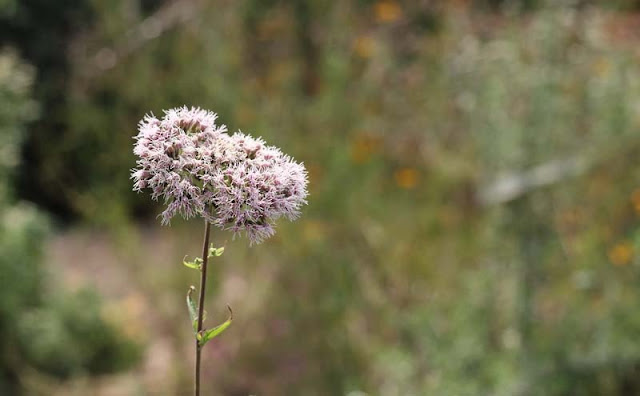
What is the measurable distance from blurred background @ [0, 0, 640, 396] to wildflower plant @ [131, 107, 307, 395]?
5.86 ft

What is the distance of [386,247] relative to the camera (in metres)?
3.58

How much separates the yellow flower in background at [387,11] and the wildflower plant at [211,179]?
4.00m

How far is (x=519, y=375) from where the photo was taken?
2832 millimetres

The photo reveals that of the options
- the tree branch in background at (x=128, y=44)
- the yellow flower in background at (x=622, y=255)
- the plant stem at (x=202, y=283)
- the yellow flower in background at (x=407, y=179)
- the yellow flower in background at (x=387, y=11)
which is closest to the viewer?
the plant stem at (x=202, y=283)

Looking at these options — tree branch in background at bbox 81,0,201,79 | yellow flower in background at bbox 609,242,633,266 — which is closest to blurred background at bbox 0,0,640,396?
yellow flower in background at bbox 609,242,633,266

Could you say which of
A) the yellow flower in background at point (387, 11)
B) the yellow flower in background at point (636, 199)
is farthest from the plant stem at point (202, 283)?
the yellow flower in background at point (387, 11)

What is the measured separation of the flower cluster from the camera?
3.53ft

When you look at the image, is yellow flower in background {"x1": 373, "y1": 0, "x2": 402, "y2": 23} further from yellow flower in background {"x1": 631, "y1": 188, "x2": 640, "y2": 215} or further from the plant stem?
the plant stem

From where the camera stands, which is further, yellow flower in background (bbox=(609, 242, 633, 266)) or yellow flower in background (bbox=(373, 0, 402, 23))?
yellow flower in background (bbox=(373, 0, 402, 23))

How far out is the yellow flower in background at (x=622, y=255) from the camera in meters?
3.12

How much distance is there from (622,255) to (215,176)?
8.16 ft

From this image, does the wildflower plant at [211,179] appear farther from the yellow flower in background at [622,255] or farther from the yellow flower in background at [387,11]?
the yellow flower in background at [387,11]

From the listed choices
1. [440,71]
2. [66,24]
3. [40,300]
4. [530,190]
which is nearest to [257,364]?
[40,300]

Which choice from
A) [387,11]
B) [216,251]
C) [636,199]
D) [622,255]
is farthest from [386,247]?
[216,251]
